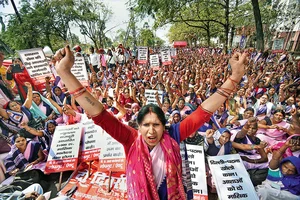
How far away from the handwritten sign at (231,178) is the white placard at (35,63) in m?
4.07

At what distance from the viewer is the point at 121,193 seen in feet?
9.73

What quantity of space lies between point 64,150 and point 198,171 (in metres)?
2.26

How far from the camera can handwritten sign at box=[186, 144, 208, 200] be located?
8.86 ft

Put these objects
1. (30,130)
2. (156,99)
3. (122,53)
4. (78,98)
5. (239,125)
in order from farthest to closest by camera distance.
A: (122,53) → (156,99) → (239,125) → (30,130) → (78,98)

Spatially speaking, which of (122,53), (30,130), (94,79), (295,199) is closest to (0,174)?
(30,130)

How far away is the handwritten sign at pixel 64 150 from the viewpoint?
321 centimetres

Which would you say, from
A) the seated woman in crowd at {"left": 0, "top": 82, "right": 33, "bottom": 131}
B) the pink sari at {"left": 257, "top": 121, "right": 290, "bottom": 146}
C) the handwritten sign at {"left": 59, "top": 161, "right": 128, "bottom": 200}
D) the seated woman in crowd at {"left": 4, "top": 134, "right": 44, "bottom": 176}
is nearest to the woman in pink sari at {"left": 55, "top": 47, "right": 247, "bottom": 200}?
the handwritten sign at {"left": 59, "top": 161, "right": 128, "bottom": 200}

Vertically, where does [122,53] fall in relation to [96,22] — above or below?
below

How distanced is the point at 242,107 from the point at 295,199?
9.97 feet

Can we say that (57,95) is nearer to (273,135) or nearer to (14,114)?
(14,114)

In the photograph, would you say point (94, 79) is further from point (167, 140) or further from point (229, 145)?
point (167, 140)

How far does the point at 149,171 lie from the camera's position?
47.3 inches

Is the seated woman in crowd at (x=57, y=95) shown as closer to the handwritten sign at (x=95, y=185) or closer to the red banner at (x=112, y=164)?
the handwritten sign at (x=95, y=185)

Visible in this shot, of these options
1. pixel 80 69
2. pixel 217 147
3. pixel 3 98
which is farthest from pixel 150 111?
pixel 3 98
